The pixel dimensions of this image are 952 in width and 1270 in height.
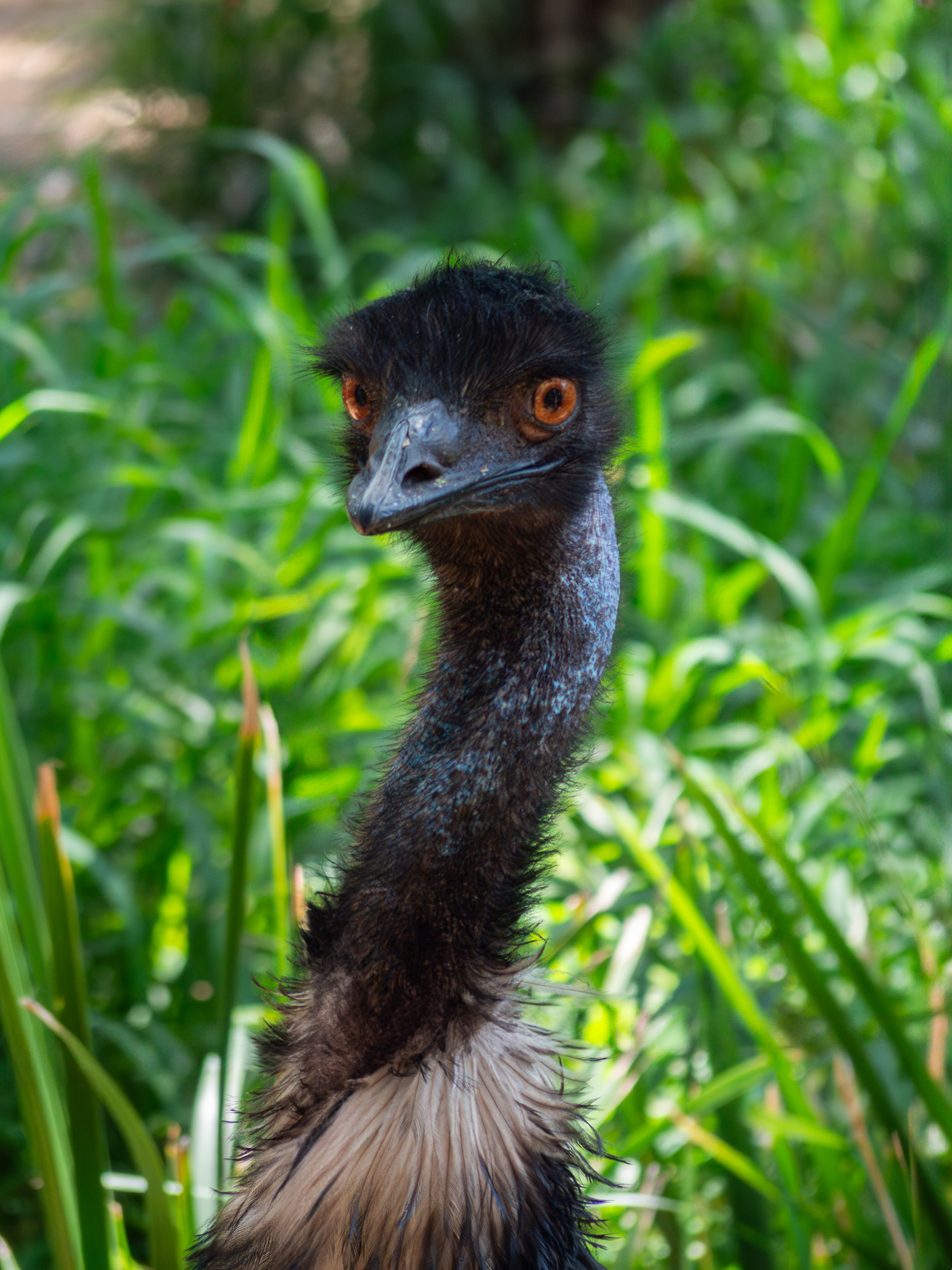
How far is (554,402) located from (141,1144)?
96cm

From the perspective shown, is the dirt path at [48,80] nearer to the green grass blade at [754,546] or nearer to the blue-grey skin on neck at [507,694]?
the green grass blade at [754,546]

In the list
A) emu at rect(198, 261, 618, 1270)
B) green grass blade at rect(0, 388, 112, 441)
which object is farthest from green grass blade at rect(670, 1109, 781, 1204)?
green grass blade at rect(0, 388, 112, 441)

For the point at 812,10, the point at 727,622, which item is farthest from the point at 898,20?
the point at 727,622

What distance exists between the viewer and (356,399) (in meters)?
1.39

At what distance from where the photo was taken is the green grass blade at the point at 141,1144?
150 centimetres

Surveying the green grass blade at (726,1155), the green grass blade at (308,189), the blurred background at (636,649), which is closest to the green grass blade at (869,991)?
the blurred background at (636,649)

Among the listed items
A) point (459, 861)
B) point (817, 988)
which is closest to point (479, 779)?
point (459, 861)

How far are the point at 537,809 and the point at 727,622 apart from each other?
1533mm

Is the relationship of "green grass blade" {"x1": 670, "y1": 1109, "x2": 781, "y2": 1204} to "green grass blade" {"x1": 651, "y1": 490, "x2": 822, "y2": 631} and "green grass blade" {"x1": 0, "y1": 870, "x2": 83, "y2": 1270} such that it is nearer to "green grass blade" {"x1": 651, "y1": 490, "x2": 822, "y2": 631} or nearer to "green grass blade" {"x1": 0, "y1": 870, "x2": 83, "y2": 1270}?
"green grass blade" {"x1": 0, "y1": 870, "x2": 83, "y2": 1270}

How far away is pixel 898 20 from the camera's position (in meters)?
3.75

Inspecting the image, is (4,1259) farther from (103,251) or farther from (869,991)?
(103,251)

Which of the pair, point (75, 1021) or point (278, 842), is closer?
point (75, 1021)

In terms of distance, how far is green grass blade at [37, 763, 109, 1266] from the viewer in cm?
153

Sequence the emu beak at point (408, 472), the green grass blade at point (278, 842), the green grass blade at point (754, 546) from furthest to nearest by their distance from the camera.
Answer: the green grass blade at point (754, 546) < the green grass blade at point (278, 842) < the emu beak at point (408, 472)
